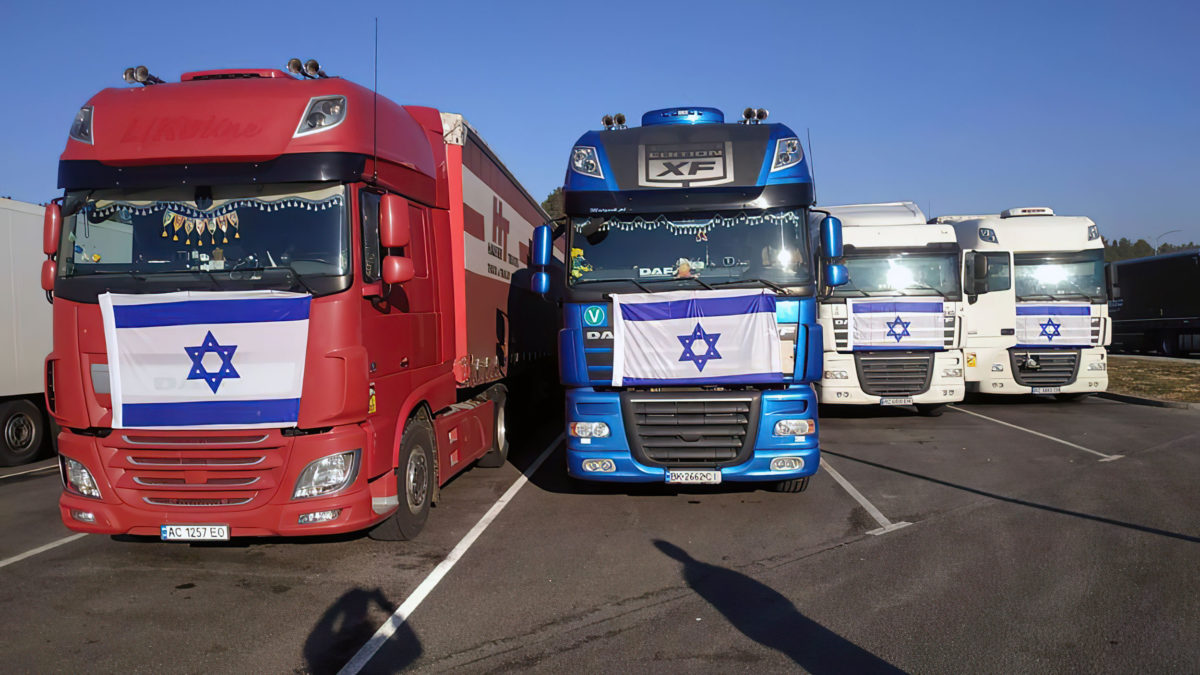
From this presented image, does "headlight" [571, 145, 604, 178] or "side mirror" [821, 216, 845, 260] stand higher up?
"headlight" [571, 145, 604, 178]

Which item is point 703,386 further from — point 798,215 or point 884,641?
point 884,641

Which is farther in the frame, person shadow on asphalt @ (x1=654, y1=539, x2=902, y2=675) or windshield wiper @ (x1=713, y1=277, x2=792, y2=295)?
windshield wiper @ (x1=713, y1=277, x2=792, y2=295)

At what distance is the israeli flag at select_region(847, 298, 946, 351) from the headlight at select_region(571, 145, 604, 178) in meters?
7.08

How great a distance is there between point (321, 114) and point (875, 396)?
10.6 metres

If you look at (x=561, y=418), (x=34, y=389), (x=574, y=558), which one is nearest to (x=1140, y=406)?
(x=561, y=418)

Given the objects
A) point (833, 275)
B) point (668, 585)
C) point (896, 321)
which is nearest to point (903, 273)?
point (896, 321)

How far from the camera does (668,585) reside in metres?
5.71

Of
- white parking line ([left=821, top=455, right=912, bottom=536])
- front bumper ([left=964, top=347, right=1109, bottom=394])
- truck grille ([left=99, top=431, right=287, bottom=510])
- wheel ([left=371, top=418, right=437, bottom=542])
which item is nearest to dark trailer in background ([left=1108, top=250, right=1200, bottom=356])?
front bumper ([left=964, top=347, right=1109, bottom=394])

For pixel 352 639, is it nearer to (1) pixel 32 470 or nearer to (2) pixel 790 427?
(2) pixel 790 427

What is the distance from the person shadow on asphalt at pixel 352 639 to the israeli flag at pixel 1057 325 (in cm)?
1395

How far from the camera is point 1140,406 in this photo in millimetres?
16562

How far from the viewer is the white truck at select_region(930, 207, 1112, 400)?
1559 centimetres

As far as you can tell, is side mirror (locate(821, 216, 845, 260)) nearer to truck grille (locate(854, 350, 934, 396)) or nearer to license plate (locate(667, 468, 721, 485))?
license plate (locate(667, 468, 721, 485))

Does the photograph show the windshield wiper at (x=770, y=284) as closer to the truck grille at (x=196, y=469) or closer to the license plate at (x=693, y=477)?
the license plate at (x=693, y=477)
